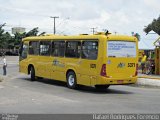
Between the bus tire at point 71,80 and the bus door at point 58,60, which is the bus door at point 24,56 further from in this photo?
the bus tire at point 71,80

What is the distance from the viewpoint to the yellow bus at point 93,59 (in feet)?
61.4

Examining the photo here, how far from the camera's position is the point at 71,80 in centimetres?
2083

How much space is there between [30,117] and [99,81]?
780cm

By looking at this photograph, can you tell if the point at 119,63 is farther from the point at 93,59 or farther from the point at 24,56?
the point at 24,56

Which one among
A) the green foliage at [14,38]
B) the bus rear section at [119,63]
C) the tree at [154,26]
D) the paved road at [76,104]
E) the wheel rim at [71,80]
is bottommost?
the paved road at [76,104]

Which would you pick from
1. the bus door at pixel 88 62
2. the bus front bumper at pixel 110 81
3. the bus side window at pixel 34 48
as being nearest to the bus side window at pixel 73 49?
the bus door at pixel 88 62

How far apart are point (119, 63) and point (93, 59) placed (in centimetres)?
119

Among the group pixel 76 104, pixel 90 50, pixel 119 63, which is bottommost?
pixel 76 104

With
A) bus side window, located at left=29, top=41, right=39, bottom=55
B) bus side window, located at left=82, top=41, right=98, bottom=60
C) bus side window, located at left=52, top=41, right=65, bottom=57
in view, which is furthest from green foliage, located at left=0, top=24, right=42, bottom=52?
bus side window, located at left=82, top=41, right=98, bottom=60

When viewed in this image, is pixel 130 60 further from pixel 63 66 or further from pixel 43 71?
pixel 43 71

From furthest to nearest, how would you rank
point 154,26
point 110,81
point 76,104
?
point 154,26 < point 110,81 < point 76,104

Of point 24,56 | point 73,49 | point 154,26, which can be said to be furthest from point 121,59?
point 154,26

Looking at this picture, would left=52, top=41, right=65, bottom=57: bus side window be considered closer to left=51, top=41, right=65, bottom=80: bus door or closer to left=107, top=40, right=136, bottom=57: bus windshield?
left=51, top=41, right=65, bottom=80: bus door

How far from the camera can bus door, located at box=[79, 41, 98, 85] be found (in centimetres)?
1903
